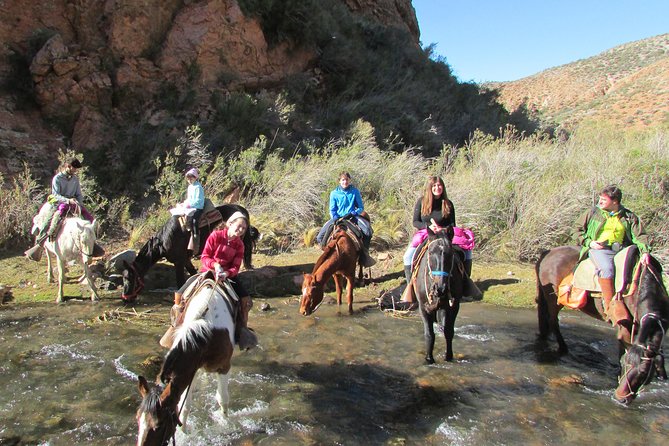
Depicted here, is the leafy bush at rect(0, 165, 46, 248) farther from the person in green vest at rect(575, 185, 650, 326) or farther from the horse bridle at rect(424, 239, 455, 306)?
the person in green vest at rect(575, 185, 650, 326)

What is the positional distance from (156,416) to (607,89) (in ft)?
214

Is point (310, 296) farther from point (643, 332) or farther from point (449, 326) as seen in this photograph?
point (643, 332)

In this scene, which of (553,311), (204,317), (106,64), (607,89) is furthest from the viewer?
(607,89)

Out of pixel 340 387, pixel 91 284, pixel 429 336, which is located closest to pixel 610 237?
pixel 429 336

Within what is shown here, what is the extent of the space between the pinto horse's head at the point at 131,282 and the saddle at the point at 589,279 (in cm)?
648

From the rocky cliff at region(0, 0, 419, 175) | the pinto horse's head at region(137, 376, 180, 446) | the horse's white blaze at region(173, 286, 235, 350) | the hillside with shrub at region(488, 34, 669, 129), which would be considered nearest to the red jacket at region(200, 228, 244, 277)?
the horse's white blaze at region(173, 286, 235, 350)

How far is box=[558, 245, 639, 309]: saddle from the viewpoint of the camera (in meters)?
5.53

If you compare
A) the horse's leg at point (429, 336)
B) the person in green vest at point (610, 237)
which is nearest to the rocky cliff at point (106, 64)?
the horse's leg at point (429, 336)

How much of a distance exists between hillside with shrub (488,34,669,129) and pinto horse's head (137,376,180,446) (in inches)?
1540

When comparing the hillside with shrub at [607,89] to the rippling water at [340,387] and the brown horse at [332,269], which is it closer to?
the brown horse at [332,269]

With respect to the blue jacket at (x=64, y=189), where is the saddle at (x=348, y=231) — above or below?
below

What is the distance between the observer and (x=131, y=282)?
8.07 meters

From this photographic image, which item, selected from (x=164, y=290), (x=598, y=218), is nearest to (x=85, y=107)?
(x=164, y=290)

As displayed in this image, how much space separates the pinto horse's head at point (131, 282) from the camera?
26.3 ft
